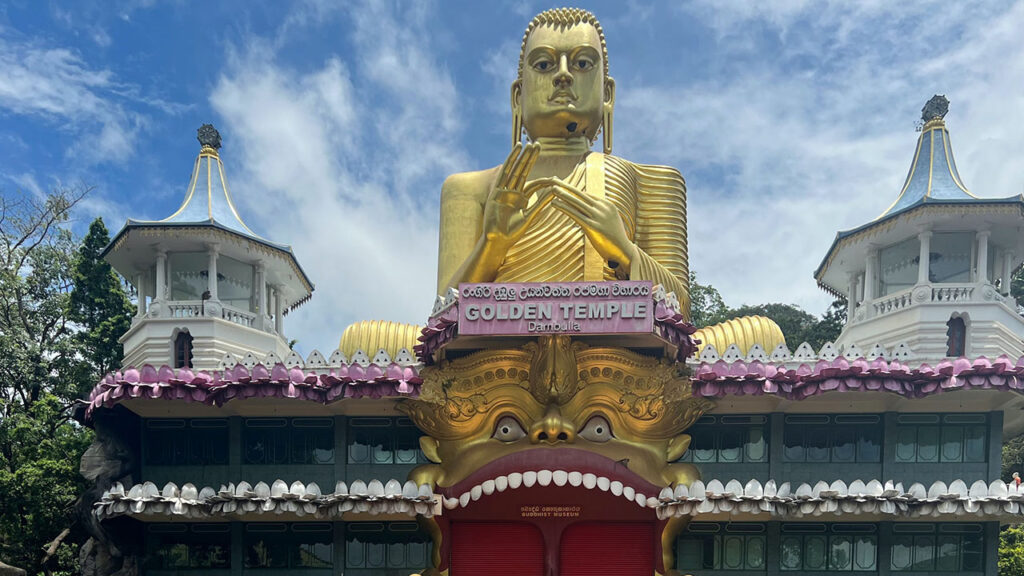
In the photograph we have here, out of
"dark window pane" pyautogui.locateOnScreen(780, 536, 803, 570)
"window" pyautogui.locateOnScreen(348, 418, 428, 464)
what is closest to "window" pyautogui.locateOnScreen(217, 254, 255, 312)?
"window" pyautogui.locateOnScreen(348, 418, 428, 464)

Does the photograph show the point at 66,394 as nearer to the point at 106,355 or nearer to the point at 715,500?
the point at 106,355

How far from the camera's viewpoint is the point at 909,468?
48.6 ft

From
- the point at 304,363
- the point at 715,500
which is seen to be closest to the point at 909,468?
the point at 715,500

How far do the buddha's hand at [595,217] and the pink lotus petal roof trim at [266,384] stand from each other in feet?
13.4

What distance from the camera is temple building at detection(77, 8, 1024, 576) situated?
1348cm

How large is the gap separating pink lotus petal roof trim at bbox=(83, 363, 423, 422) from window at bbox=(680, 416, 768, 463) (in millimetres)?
5572

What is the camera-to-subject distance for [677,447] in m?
14.4

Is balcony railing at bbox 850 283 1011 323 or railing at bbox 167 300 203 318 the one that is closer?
balcony railing at bbox 850 283 1011 323

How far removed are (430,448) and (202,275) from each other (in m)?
10.1

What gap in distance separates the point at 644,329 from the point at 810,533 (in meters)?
5.89

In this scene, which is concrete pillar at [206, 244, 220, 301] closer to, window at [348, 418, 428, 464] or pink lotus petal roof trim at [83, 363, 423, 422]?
pink lotus petal roof trim at [83, 363, 423, 422]

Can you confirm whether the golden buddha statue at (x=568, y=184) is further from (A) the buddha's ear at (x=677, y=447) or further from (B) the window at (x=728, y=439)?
(A) the buddha's ear at (x=677, y=447)

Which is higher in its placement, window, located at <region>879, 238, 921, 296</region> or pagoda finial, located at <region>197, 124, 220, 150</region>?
pagoda finial, located at <region>197, 124, 220, 150</region>

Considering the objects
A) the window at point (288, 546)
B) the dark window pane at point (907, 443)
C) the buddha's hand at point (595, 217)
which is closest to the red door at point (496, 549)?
the window at point (288, 546)
